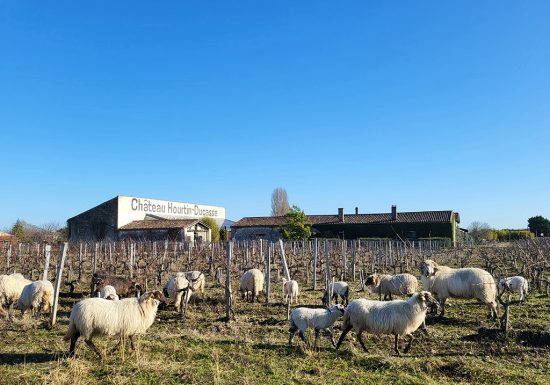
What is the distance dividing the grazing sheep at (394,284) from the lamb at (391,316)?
5.41m

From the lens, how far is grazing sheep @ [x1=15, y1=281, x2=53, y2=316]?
11.4 metres

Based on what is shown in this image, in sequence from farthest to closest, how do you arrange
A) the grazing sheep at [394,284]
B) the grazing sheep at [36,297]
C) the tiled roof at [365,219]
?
the tiled roof at [365,219] < the grazing sheep at [394,284] < the grazing sheep at [36,297]

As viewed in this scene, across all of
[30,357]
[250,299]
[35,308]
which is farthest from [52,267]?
[30,357]

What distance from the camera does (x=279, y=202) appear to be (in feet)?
266

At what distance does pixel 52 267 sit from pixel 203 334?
628 inches

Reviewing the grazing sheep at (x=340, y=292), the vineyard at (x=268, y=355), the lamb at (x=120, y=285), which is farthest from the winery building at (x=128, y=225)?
the vineyard at (x=268, y=355)

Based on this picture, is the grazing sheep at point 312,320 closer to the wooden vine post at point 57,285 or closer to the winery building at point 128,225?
the wooden vine post at point 57,285

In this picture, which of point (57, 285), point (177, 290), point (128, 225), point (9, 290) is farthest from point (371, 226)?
point (57, 285)

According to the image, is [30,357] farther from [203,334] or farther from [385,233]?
[385,233]

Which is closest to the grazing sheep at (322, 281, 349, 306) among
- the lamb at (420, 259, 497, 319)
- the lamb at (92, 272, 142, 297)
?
the lamb at (420, 259, 497, 319)

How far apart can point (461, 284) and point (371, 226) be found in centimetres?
4341

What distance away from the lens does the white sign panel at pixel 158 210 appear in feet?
164

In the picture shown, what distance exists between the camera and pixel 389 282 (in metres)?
13.8

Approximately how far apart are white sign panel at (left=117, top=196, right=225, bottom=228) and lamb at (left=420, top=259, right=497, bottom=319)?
4351 cm
